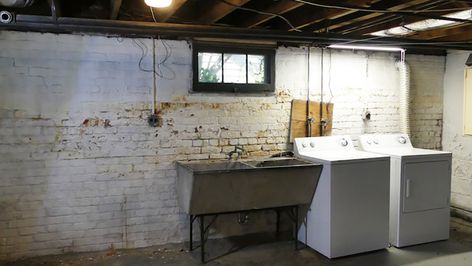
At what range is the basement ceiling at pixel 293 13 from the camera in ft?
10.6

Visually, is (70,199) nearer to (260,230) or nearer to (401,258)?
(260,230)

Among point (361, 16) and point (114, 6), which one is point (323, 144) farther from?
point (114, 6)

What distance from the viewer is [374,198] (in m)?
3.88

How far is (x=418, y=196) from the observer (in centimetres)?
408

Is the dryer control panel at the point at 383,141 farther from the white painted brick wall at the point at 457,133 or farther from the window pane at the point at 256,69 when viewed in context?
the window pane at the point at 256,69

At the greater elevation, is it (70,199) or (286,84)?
(286,84)

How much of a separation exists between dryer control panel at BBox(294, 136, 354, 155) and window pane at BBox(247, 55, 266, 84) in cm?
74

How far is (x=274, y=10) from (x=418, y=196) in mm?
2286

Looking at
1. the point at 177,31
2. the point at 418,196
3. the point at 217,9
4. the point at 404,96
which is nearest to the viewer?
the point at 177,31

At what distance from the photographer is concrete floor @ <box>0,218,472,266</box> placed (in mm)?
3660

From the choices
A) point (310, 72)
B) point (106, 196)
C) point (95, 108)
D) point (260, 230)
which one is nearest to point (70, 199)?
point (106, 196)

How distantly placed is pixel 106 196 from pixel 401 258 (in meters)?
2.76

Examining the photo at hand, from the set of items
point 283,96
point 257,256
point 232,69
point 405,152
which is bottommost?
point 257,256

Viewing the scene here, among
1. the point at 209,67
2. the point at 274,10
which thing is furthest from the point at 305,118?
the point at 274,10
